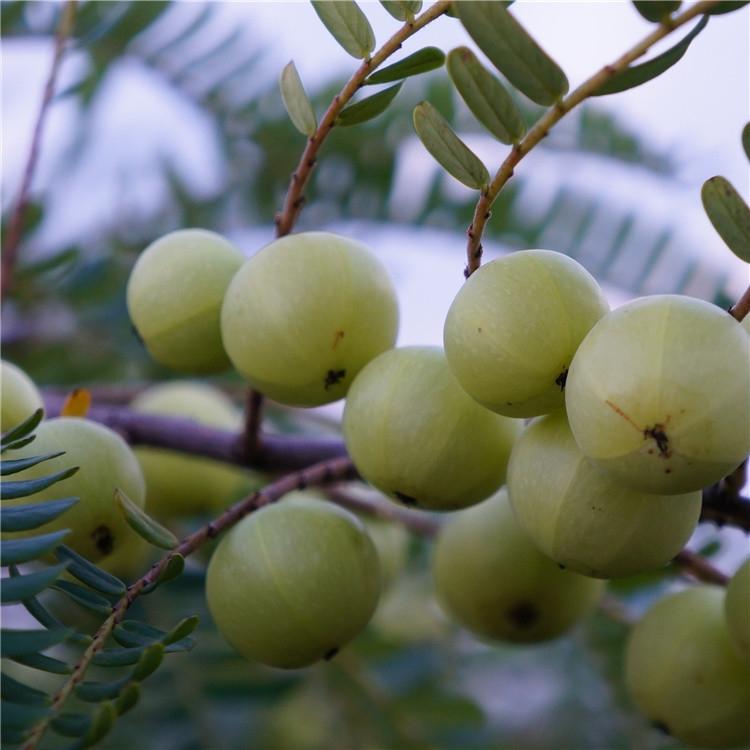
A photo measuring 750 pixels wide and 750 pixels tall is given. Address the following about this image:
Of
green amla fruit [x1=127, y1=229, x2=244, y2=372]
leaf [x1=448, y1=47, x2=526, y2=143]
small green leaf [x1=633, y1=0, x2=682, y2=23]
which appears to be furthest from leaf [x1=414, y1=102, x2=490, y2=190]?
green amla fruit [x1=127, y1=229, x2=244, y2=372]

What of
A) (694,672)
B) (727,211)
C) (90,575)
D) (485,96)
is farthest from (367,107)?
(694,672)

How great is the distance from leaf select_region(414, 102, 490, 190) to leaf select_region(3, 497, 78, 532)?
0.29 metres

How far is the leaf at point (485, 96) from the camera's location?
0.57 m

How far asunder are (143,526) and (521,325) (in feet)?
0.85

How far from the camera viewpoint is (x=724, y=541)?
3.37ft

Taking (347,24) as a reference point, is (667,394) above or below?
below

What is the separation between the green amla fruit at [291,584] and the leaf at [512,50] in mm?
341

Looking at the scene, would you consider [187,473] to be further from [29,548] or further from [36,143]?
[29,548]

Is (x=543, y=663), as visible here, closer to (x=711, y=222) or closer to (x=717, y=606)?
(x=717, y=606)

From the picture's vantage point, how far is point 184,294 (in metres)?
0.84

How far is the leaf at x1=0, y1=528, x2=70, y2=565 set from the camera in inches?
21.4

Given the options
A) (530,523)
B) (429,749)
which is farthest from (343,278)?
(429,749)

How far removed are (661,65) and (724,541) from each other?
59 cm

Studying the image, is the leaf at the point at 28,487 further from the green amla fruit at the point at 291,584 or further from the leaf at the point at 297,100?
the leaf at the point at 297,100
